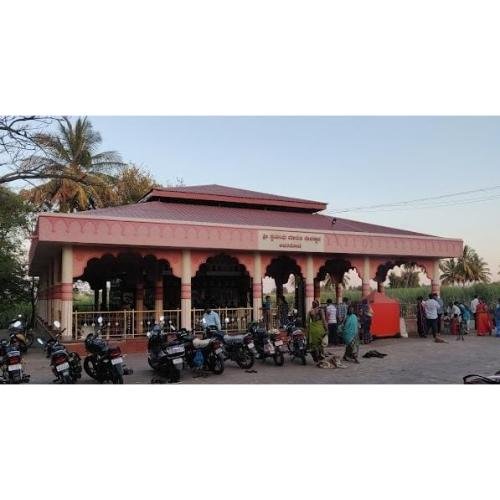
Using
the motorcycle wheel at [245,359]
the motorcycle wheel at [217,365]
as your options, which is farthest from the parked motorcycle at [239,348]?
the motorcycle wheel at [217,365]

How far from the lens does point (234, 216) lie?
17266 mm

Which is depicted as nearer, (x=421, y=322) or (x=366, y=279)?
(x=421, y=322)

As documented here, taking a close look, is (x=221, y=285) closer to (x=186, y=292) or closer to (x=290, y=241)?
(x=290, y=241)

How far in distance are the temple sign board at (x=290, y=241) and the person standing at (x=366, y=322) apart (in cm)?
243

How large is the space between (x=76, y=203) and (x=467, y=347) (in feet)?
67.9

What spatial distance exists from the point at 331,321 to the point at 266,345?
164 inches

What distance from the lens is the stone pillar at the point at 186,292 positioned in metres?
15.1

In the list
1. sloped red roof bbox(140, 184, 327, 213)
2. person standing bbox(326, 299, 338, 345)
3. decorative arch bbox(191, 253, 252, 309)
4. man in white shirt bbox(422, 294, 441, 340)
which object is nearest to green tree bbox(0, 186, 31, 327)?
sloped red roof bbox(140, 184, 327, 213)

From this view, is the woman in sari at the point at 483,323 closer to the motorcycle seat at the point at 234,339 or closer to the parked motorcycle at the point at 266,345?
the parked motorcycle at the point at 266,345

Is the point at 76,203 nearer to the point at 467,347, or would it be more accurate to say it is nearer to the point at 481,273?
the point at 467,347

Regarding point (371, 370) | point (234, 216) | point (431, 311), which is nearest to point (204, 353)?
point (371, 370)

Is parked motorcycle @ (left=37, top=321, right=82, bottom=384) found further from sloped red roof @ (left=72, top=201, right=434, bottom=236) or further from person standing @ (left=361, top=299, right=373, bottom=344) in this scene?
person standing @ (left=361, top=299, right=373, bottom=344)

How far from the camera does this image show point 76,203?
27781 mm

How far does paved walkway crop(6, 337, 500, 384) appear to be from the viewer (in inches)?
363
